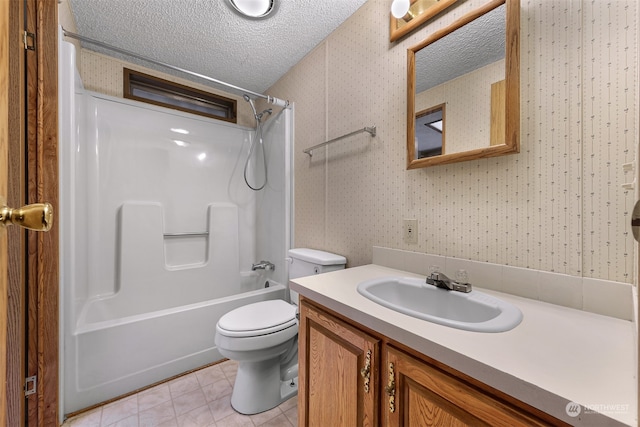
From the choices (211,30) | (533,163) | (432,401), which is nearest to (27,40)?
(211,30)

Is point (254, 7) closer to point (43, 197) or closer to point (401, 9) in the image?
point (401, 9)

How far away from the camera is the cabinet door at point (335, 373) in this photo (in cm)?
74

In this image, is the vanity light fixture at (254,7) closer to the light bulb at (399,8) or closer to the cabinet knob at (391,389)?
the light bulb at (399,8)

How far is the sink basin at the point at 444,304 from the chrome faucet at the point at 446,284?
0.05ft

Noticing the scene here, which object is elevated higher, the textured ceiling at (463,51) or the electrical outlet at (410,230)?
the textured ceiling at (463,51)

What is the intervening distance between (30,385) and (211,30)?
2.02 meters

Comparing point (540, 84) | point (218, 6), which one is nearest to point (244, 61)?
point (218, 6)

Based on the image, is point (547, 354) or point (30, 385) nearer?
point (547, 354)

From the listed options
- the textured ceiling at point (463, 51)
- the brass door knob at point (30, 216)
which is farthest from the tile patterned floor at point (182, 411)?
the textured ceiling at point (463, 51)

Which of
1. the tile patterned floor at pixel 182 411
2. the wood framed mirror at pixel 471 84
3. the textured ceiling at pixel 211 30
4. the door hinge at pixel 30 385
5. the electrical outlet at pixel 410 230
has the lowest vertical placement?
the tile patterned floor at pixel 182 411

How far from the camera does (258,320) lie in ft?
4.72

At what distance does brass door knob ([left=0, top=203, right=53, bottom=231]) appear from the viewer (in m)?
0.41

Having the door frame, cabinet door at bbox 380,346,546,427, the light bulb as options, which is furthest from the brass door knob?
the light bulb

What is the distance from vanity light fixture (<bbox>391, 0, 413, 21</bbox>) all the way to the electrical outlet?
971mm
